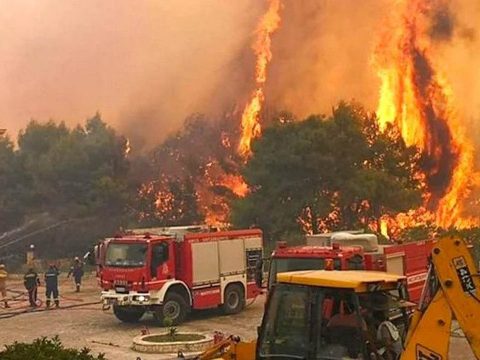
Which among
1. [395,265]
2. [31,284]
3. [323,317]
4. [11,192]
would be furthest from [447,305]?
[11,192]

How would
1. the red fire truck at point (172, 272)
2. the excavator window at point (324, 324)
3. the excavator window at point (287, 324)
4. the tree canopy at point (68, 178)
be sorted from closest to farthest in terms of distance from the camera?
the excavator window at point (324, 324) < the excavator window at point (287, 324) < the red fire truck at point (172, 272) < the tree canopy at point (68, 178)

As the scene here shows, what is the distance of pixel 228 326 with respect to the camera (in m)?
18.7

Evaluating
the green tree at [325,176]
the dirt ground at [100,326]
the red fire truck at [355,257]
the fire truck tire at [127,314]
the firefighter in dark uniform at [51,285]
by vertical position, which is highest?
the green tree at [325,176]

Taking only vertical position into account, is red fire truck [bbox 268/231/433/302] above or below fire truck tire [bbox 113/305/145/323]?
above

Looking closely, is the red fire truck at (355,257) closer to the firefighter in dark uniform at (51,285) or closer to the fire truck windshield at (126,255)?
the fire truck windshield at (126,255)

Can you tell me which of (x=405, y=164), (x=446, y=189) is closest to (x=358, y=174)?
(x=405, y=164)

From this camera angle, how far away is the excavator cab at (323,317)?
696 cm

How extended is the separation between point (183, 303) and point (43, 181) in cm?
2548

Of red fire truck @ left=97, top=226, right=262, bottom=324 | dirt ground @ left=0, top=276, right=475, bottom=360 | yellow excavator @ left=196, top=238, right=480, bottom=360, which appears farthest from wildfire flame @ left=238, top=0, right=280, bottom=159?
yellow excavator @ left=196, top=238, right=480, bottom=360

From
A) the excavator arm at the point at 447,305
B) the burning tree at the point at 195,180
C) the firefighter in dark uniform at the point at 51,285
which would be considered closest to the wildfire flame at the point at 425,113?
the burning tree at the point at 195,180

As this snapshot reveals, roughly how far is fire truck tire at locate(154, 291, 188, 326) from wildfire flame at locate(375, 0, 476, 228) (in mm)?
20447

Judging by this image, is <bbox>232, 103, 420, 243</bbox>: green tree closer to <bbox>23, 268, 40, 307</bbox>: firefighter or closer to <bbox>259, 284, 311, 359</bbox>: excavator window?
<bbox>23, 268, 40, 307</bbox>: firefighter

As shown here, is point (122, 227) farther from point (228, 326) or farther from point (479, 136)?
point (228, 326)

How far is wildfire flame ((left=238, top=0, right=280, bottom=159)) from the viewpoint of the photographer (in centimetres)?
4526
